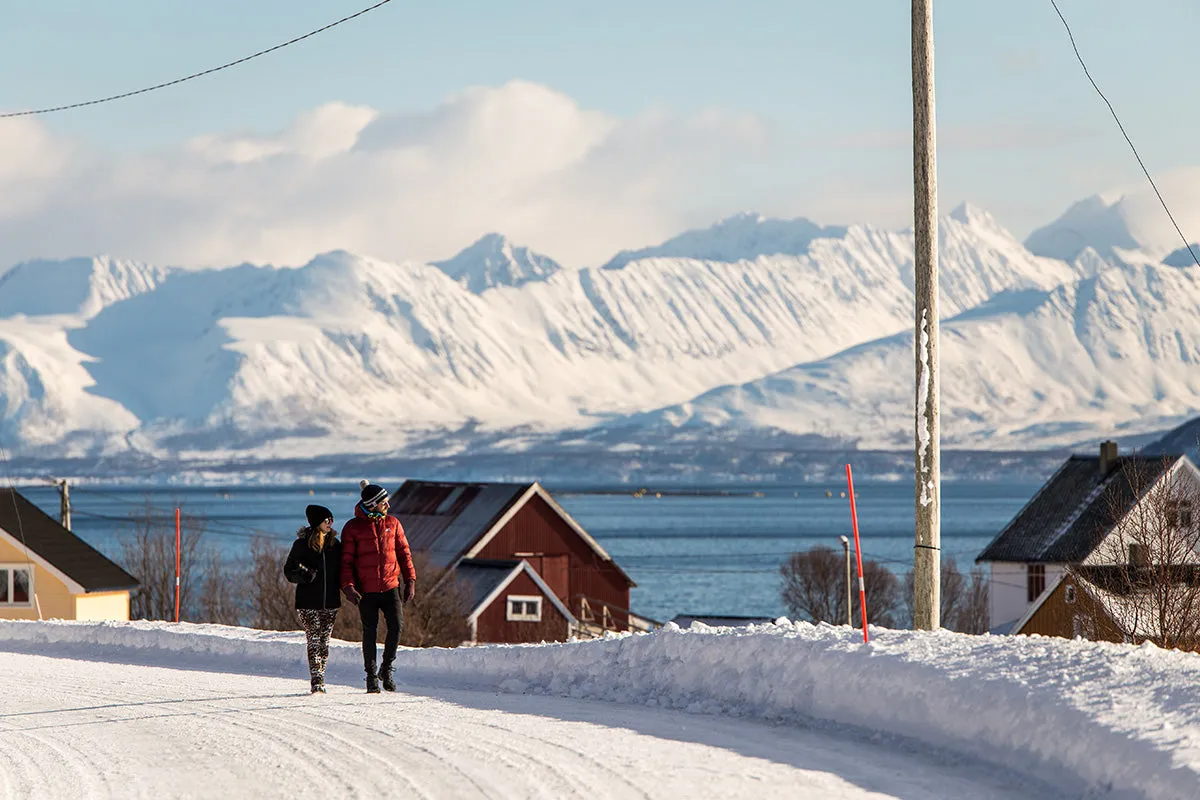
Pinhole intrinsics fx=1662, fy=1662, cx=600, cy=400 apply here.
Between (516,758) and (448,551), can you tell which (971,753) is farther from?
(448,551)

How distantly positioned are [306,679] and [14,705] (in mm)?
3658

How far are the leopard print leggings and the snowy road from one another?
1.11ft

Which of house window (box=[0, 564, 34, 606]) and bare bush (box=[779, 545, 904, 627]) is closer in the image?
house window (box=[0, 564, 34, 606])

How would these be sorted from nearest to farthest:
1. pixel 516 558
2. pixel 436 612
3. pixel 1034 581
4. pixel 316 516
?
pixel 316 516
pixel 436 612
pixel 1034 581
pixel 516 558

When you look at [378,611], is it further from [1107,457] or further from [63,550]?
[1107,457]

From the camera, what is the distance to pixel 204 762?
12.7 m

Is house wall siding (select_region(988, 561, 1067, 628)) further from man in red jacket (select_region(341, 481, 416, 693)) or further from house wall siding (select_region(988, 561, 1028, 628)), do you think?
man in red jacket (select_region(341, 481, 416, 693))

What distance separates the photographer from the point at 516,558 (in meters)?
77.1

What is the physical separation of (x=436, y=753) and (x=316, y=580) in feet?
15.6

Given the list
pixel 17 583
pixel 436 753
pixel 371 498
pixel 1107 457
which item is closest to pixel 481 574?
pixel 17 583

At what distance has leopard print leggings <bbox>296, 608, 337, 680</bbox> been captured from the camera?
1695 centimetres

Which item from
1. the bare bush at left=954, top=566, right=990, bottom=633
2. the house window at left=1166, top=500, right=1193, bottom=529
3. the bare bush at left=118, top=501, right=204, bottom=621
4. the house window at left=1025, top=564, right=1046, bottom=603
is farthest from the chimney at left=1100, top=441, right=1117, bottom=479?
the bare bush at left=118, top=501, right=204, bottom=621

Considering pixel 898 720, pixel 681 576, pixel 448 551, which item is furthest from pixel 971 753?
pixel 681 576

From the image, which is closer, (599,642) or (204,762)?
(204,762)
